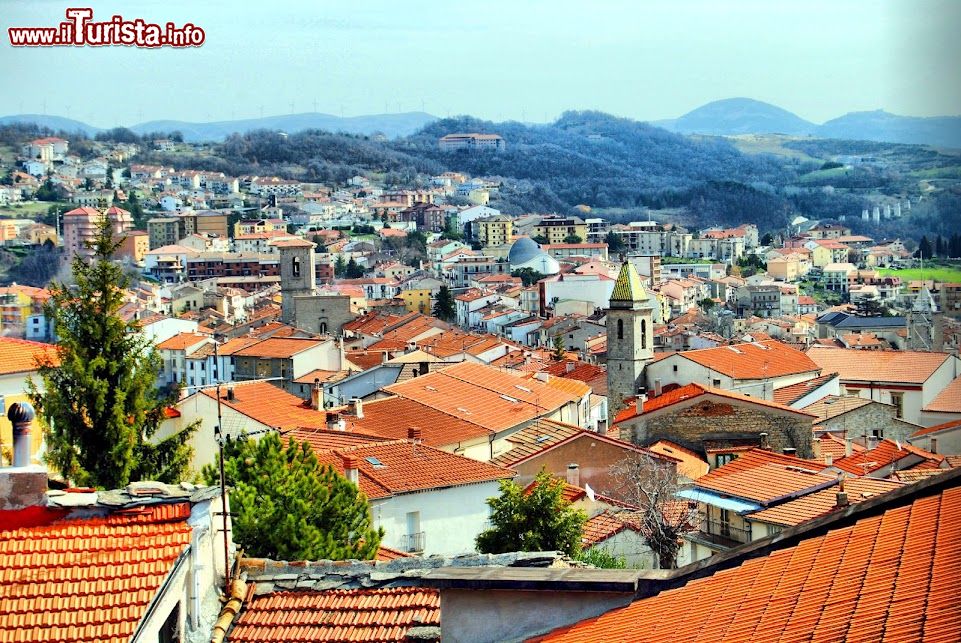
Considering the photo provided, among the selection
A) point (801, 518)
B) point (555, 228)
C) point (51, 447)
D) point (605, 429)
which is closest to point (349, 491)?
point (51, 447)

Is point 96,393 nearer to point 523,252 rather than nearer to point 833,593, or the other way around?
point 833,593

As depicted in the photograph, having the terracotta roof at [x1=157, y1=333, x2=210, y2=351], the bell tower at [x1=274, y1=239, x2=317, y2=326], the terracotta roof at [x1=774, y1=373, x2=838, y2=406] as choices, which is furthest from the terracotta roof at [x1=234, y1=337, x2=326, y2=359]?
the terracotta roof at [x1=774, y1=373, x2=838, y2=406]

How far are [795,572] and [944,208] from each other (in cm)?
114

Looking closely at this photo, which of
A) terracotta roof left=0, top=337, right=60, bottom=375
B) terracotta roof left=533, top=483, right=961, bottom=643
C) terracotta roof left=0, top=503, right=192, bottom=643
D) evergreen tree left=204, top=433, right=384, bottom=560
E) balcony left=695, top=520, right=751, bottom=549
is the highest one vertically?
terracotta roof left=533, top=483, right=961, bottom=643

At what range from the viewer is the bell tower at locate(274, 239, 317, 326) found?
46750 millimetres

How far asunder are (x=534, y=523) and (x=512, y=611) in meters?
6.78

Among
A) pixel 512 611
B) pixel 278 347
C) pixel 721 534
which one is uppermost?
pixel 512 611

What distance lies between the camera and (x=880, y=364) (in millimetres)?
26344

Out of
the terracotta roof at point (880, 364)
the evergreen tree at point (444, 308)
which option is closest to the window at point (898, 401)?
the terracotta roof at point (880, 364)

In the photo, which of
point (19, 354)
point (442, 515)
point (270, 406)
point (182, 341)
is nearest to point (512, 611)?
point (442, 515)

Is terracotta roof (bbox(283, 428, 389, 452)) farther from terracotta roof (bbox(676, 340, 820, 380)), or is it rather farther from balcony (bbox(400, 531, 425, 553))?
terracotta roof (bbox(676, 340, 820, 380))

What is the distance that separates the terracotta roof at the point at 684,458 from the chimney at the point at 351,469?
519cm

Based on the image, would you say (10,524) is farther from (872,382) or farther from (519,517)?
(872,382)

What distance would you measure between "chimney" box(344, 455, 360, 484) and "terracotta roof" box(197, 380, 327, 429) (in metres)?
3.54
